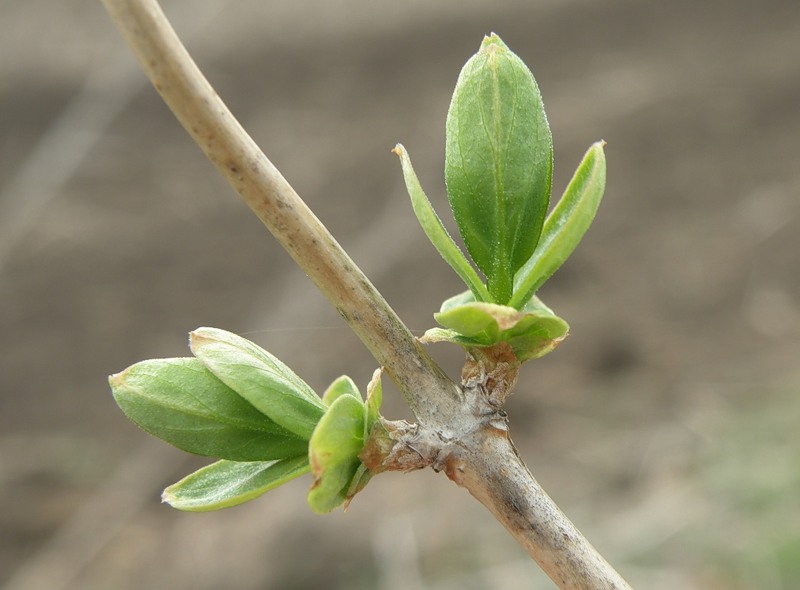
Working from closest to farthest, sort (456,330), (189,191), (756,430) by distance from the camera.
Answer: (456,330) < (756,430) < (189,191)

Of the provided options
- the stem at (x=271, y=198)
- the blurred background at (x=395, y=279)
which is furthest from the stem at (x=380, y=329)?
the blurred background at (x=395, y=279)

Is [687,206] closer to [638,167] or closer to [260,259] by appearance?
[638,167]

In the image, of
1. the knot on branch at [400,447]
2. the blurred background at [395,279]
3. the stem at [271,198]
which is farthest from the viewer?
the blurred background at [395,279]

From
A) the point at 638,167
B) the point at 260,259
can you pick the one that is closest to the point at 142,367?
the point at 260,259

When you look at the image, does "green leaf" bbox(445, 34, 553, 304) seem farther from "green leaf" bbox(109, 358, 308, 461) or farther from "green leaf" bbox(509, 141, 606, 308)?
"green leaf" bbox(109, 358, 308, 461)

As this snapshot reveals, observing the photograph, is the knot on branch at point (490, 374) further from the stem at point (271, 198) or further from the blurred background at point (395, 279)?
the blurred background at point (395, 279)

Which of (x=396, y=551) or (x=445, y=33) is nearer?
(x=396, y=551)
